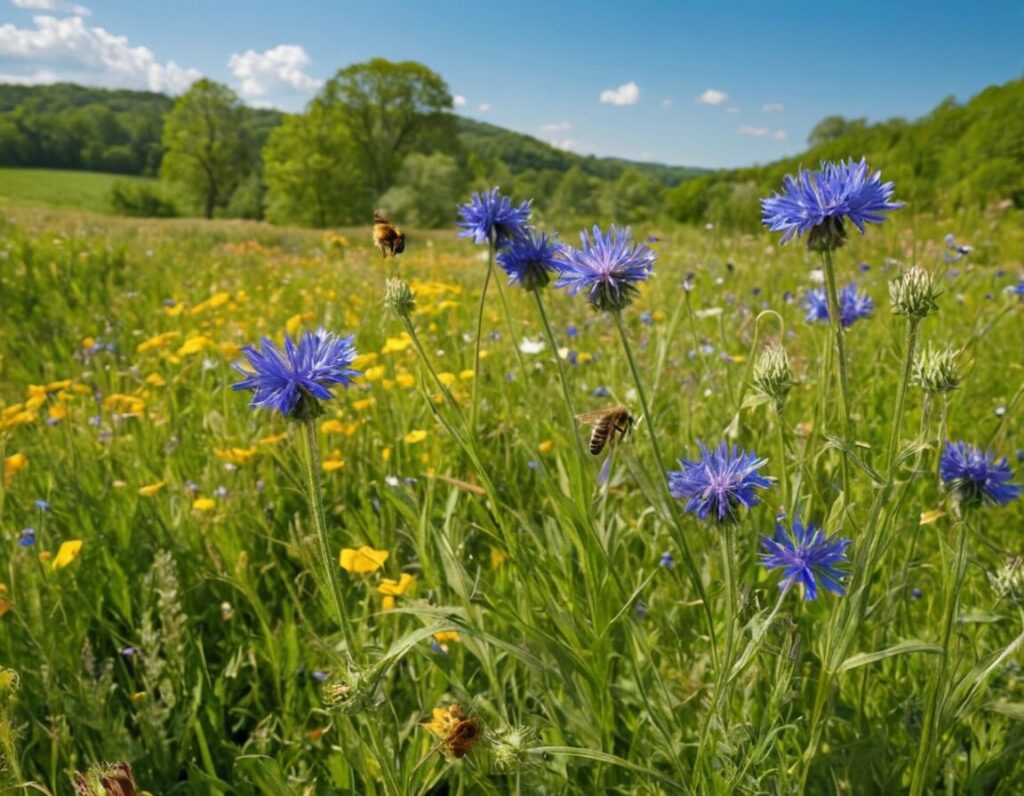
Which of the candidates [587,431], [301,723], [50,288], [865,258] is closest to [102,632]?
[301,723]

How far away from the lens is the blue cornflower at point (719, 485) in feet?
2.57

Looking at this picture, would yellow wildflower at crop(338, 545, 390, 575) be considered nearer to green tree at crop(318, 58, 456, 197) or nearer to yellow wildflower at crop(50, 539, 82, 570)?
yellow wildflower at crop(50, 539, 82, 570)

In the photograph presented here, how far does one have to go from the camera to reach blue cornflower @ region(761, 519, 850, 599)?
2.68 feet

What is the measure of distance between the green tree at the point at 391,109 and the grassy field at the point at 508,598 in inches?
1573

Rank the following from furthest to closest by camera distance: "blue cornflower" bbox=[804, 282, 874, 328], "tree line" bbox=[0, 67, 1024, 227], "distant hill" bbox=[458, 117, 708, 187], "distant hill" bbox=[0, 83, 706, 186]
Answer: "distant hill" bbox=[458, 117, 708, 187] < "distant hill" bbox=[0, 83, 706, 186] < "tree line" bbox=[0, 67, 1024, 227] < "blue cornflower" bbox=[804, 282, 874, 328]

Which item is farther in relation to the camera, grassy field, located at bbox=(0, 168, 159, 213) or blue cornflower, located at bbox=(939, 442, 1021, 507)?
grassy field, located at bbox=(0, 168, 159, 213)

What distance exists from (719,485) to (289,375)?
50 cm

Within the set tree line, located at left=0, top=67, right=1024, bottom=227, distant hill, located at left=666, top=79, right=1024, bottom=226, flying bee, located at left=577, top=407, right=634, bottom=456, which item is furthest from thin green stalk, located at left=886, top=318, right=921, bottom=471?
tree line, located at left=0, top=67, right=1024, bottom=227

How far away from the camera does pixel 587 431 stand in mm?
1854

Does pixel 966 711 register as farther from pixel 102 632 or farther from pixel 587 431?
pixel 102 632

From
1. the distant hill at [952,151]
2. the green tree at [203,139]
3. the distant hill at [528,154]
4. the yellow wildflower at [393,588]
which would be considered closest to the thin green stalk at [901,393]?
the yellow wildflower at [393,588]

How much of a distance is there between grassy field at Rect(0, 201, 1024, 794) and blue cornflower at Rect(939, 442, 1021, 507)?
0.15 ft

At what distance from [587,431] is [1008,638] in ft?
3.24

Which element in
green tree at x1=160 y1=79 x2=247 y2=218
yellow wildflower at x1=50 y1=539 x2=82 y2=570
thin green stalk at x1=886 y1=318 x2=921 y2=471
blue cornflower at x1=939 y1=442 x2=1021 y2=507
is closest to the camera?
thin green stalk at x1=886 y1=318 x2=921 y2=471
